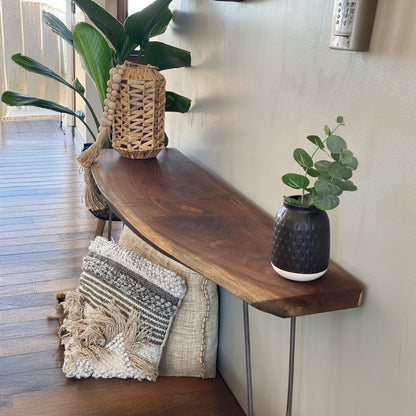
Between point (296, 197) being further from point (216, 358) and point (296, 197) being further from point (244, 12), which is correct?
point (216, 358)

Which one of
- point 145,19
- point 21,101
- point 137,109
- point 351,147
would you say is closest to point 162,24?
point 145,19

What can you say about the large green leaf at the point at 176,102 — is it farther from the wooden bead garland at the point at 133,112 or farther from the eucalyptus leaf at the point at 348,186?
the eucalyptus leaf at the point at 348,186

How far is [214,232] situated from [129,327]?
72cm

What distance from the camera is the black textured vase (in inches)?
38.4

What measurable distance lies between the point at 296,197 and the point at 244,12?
0.74m

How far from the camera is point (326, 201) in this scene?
3.02ft

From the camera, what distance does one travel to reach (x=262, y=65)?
144cm

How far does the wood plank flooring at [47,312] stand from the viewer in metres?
1.71

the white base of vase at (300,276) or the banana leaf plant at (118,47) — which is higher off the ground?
the banana leaf plant at (118,47)

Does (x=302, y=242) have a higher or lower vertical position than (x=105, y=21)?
lower

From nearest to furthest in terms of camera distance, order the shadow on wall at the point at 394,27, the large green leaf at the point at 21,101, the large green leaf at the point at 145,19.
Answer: the shadow on wall at the point at 394,27 < the large green leaf at the point at 145,19 < the large green leaf at the point at 21,101

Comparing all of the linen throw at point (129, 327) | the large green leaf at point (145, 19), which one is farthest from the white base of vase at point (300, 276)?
the large green leaf at point (145, 19)

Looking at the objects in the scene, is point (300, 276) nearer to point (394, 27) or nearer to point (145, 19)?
point (394, 27)

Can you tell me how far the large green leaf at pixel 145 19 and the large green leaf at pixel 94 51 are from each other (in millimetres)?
201
